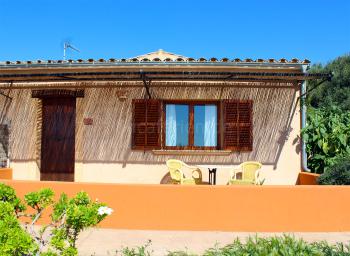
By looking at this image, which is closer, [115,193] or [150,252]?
[150,252]

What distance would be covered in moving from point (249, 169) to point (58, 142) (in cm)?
505

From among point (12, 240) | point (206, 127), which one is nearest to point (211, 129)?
point (206, 127)

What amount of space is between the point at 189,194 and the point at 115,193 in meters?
1.34

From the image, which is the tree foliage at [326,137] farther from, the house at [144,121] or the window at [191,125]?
the window at [191,125]

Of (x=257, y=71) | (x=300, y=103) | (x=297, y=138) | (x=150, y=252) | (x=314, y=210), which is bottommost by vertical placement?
(x=150, y=252)

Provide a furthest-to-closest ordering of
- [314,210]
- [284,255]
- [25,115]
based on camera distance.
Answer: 1. [25,115]
2. [314,210]
3. [284,255]

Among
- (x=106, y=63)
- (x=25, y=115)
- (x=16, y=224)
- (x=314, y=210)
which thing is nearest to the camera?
(x=16, y=224)

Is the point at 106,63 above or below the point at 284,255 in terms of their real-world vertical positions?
above

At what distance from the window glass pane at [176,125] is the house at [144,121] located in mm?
26

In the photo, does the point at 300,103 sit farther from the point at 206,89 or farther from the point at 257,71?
the point at 206,89

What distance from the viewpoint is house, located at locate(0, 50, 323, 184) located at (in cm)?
936

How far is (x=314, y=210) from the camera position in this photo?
21.6 feet

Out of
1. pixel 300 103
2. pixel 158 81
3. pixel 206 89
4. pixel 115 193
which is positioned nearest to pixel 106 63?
pixel 158 81

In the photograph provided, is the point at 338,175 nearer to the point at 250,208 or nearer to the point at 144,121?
the point at 250,208
